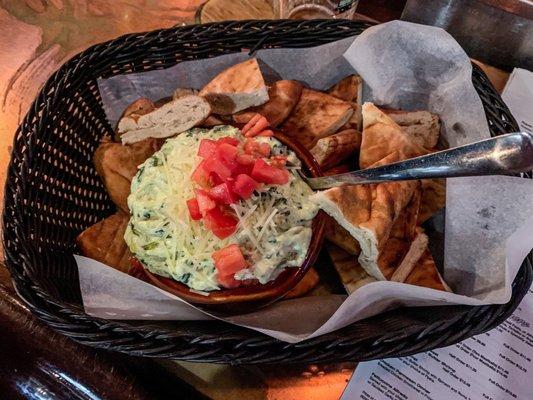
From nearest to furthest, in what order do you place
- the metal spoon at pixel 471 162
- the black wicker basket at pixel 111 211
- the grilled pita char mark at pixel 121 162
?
the metal spoon at pixel 471 162 < the black wicker basket at pixel 111 211 < the grilled pita char mark at pixel 121 162

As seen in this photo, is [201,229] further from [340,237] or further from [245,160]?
[340,237]

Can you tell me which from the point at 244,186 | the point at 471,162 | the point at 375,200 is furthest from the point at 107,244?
the point at 471,162

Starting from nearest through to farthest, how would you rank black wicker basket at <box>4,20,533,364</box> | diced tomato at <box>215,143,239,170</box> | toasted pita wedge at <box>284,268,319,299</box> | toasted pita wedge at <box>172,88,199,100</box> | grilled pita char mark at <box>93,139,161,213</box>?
black wicker basket at <box>4,20,533,364</box> < diced tomato at <box>215,143,239,170</box> < toasted pita wedge at <box>284,268,319,299</box> < grilled pita char mark at <box>93,139,161,213</box> < toasted pita wedge at <box>172,88,199,100</box>

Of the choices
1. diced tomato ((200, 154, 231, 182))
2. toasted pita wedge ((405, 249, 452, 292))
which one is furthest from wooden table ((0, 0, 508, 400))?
diced tomato ((200, 154, 231, 182))

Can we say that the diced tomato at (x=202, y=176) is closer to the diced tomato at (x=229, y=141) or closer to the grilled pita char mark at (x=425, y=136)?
the diced tomato at (x=229, y=141)

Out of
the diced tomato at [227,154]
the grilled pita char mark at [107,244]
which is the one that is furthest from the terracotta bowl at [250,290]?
the diced tomato at [227,154]

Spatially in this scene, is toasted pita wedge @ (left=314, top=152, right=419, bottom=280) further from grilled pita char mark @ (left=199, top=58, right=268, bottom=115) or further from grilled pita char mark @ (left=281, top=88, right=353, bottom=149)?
grilled pita char mark @ (left=199, top=58, right=268, bottom=115)
